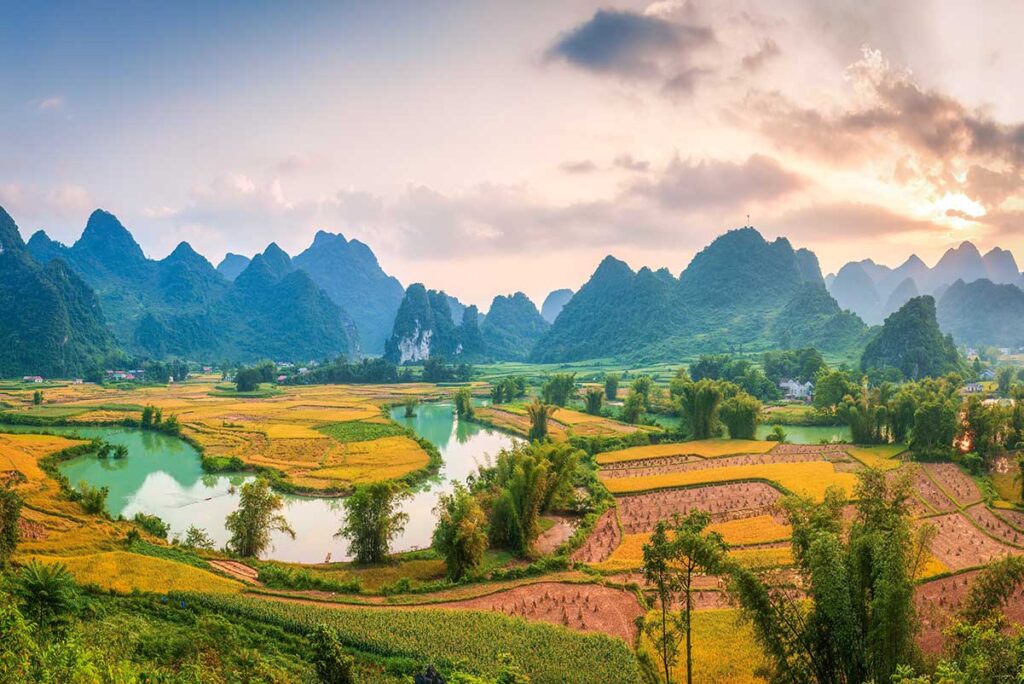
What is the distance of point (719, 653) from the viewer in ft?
37.9

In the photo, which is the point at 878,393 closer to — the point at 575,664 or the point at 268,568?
the point at 575,664

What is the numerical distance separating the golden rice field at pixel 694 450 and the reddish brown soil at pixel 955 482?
7216mm

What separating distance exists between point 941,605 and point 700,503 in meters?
9.00

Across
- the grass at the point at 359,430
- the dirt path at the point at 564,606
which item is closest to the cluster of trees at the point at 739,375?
the grass at the point at 359,430

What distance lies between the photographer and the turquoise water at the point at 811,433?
3422cm

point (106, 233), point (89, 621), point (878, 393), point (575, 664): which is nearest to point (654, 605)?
point (575, 664)

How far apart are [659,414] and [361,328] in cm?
11827

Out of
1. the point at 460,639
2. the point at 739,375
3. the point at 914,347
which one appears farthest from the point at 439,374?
the point at 460,639

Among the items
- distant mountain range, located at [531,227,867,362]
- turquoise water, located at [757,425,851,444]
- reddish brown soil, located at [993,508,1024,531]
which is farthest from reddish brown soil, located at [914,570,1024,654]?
distant mountain range, located at [531,227,867,362]

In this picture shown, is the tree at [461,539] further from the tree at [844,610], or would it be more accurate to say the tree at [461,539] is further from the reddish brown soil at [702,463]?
the reddish brown soil at [702,463]

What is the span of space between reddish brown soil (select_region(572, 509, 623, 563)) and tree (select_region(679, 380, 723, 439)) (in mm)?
14495

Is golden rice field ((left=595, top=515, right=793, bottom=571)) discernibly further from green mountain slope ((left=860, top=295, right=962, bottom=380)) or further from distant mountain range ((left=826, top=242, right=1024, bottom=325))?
distant mountain range ((left=826, top=242, right=1024, bottom=325))

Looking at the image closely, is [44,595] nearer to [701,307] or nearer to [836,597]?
[836,597]

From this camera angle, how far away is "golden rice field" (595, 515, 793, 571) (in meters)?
16.5
